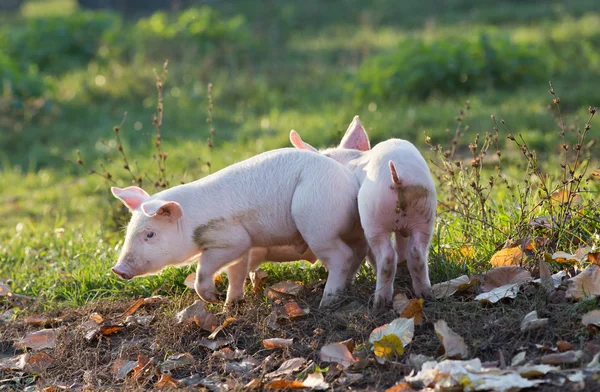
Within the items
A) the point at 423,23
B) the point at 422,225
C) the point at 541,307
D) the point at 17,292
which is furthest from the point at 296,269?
the point at 423,23

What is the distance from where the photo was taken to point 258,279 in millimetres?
4379

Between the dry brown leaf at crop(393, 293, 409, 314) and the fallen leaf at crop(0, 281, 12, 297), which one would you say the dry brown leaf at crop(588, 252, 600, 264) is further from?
the fallen leaf at crop(0, 281, 12, 297)

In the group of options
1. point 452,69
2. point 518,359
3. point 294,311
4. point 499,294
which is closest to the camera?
point 518,359

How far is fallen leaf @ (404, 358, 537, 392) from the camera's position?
9.48 feet

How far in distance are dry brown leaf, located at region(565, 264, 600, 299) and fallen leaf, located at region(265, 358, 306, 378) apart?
1.15 m

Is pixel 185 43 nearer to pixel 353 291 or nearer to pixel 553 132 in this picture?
pixel 553 132

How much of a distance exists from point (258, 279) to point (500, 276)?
1271mm

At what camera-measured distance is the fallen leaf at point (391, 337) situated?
3314 millimetres

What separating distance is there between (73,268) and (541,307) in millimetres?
2980

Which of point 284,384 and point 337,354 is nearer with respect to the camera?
point 284,384

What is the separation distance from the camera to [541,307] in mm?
3504

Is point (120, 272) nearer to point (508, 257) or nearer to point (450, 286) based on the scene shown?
point (450, 286)

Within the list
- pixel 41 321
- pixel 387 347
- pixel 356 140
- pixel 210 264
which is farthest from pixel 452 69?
pixel 387 347

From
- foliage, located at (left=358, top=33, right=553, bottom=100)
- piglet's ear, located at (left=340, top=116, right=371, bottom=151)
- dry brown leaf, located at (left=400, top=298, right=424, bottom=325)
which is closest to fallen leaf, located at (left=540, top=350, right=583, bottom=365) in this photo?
dry brown leaf, located at (left=400, top=298, right=424, bottom=325)
